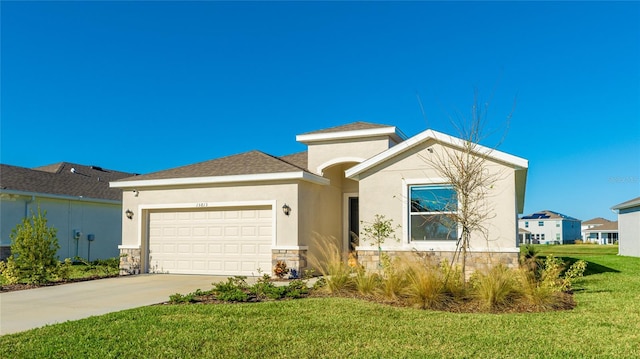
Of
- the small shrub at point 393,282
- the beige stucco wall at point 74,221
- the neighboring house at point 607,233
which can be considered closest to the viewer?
the small shrub at point 393,282

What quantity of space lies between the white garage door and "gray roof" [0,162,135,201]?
6.94 m

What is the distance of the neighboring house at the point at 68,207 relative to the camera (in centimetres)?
1805

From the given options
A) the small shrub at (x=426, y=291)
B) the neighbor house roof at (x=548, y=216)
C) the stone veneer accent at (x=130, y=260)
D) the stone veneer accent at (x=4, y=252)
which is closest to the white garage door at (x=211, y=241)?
the stone veneer accent at (x=130, y=260)

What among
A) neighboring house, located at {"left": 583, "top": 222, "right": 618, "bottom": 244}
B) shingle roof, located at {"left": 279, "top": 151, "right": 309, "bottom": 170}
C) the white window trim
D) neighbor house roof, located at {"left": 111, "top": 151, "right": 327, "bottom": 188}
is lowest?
neighboring house, located at {"left": 583, "top": 222, "right": 618, "bottom": 244}

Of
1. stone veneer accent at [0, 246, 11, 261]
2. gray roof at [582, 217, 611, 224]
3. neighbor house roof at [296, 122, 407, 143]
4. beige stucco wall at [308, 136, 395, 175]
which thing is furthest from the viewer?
gray roof at [582, 217, 611, 224]

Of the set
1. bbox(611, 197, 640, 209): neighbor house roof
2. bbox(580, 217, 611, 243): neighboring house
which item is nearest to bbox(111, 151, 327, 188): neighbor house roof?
bbox(611, 197, 640, 209): neighbor house roof

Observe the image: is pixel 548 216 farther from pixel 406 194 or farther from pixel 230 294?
pixel 230 294

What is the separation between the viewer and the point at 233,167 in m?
15.1

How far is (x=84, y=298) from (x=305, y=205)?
6.37 m

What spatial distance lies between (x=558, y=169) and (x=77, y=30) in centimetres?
1894

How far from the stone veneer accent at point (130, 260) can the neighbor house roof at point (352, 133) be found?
646 centimetres

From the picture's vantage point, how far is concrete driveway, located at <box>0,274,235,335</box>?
776 centimetres

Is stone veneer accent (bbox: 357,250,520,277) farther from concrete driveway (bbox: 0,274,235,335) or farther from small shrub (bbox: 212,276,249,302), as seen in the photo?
small shrub (bbox: 212,276,249,302)

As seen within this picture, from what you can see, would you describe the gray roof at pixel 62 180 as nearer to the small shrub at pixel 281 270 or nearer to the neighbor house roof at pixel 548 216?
the small shrub at pixel 281 270
